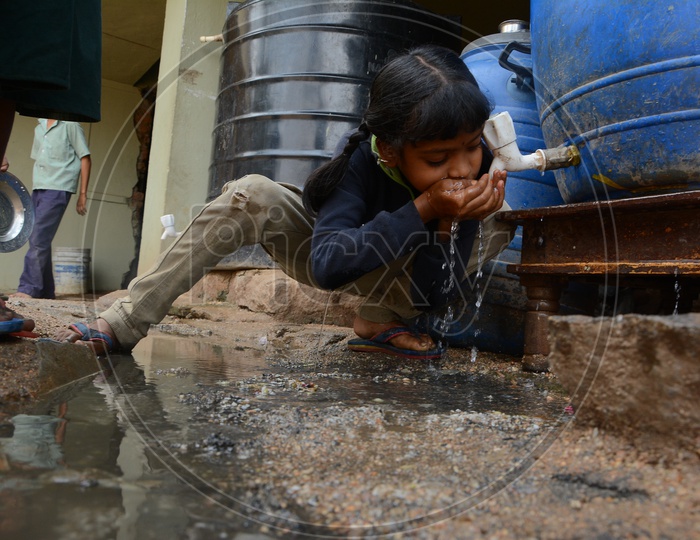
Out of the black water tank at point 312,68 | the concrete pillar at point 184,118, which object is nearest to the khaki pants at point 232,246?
the black water tank at point 312,68

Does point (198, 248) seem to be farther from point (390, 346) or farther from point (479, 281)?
point (479, 281)

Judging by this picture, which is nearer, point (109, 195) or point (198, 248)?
point (198, 248)

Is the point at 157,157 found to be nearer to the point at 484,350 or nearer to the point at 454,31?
the point at 454,31

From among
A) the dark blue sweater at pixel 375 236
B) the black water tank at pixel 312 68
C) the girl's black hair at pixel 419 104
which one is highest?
the black water tank at pixel 312 68

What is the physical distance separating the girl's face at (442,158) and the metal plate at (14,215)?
154 inches

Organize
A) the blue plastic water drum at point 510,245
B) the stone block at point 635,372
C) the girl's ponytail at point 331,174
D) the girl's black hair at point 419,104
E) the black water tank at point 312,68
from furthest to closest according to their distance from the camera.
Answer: the black water tank at point 312,68 < the blue plastic water drum at point 510,245 < the girl's ponytail at point 331,174 < the girl's black hair at point 419,104 < the stone block at point 635,372

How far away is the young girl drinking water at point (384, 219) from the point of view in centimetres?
168

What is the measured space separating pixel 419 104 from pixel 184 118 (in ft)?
10.7

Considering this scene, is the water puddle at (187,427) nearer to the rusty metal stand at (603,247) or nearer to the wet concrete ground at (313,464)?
the wet concrete ground at (313,464)

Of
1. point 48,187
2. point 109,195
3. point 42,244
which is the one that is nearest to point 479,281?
point 42,244

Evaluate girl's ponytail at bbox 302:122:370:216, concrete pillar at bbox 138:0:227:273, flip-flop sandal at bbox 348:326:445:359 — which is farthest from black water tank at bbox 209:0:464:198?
girl's ponytail at bbox 302:122:370:216

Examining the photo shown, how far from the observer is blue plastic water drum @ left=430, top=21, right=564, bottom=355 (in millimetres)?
2424

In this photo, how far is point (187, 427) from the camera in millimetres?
1146

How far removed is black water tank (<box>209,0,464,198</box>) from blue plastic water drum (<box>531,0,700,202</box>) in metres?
1.49
